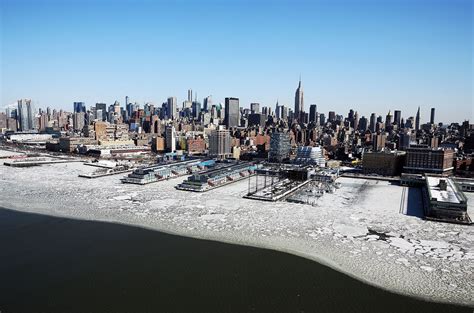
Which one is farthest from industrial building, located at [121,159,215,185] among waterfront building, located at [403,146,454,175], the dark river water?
waterfront building, located at [403,146,454,175]

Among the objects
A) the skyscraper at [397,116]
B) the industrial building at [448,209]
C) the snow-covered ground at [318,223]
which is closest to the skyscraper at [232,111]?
the skyscraper at [397,116]

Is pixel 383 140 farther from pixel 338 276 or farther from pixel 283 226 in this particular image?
pixel 338 276

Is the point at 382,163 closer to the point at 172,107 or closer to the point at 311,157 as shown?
the point at 311,157

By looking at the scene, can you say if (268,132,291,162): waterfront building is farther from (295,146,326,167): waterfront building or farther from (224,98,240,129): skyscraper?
(224,98,240,129): skyscraper

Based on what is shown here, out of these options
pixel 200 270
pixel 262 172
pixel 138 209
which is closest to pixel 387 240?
pixel 200 270

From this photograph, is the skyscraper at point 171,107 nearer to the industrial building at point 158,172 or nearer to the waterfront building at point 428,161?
the industrial building at point 158,172
